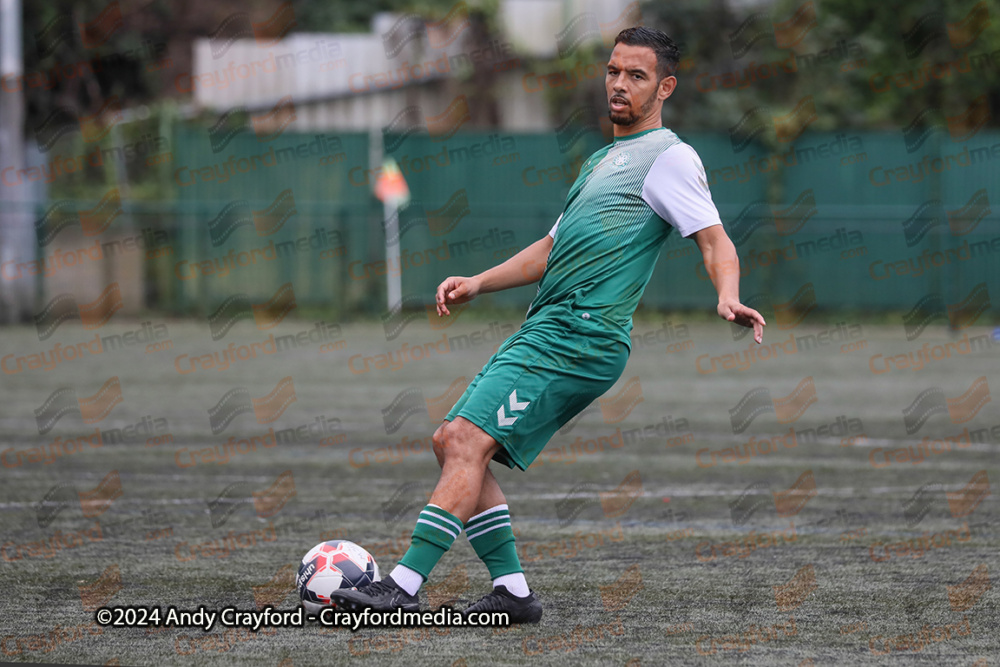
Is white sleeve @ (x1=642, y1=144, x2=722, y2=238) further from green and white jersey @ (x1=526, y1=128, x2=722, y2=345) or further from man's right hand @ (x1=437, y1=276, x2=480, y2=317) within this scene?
man's right hand @ (x1=437, y1=276, x2=480, y2=317)

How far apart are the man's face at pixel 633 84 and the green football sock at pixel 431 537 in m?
1.55

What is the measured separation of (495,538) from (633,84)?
67.1 inches

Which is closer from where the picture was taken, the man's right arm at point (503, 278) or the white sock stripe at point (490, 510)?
the white sock stripe at point (490, 510)

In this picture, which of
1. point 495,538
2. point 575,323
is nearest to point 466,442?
point 495,538

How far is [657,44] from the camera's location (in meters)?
5.03

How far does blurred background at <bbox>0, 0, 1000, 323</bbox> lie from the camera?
23219 millimetres

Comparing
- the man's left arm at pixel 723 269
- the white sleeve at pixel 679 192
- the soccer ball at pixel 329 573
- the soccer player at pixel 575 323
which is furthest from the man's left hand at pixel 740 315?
the soccer ball at pixel 329 573

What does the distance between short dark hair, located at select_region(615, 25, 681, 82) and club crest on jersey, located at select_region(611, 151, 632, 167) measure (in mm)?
288


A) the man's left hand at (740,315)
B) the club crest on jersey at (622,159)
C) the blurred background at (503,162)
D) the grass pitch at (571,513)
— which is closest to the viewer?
the man's left hand at (740,315)

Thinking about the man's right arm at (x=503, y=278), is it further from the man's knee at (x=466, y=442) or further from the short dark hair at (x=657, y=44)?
the short dark hair at (x=657, y=44)

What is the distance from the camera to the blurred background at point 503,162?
23.2 meters

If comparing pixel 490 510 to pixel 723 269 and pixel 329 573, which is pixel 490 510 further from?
pixel 723 269

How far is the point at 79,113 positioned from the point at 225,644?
29950 millimetres

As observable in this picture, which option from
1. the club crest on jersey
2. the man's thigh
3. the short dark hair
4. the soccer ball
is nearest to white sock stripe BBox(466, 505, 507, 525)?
the man's thigh
